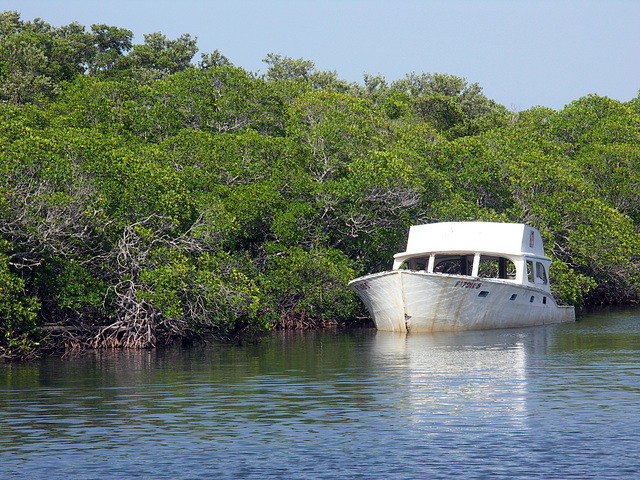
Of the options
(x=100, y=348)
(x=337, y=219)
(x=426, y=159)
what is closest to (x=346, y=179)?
(x=337, y=219)

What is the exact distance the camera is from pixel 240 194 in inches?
1310

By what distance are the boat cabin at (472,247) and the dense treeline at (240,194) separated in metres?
3.07

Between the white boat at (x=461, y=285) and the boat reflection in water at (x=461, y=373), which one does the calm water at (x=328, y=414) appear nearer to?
the boat reflection in water at (x=461, y=373)

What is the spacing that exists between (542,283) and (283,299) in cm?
1087

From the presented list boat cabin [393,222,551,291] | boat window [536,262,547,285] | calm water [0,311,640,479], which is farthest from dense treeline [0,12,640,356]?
boat window [536,262,547,285]

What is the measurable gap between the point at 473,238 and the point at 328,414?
18684 mm

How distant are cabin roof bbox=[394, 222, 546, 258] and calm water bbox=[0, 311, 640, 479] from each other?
24.1 ft

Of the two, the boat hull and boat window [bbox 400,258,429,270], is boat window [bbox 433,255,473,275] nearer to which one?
boat window [bbox 400,258,429,270]

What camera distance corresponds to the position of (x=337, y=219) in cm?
3741

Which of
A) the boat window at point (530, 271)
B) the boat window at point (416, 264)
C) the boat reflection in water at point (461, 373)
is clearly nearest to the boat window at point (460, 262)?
the boat window at point (416, 264)

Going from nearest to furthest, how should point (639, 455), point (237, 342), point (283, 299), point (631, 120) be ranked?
point (639, 455) → point (237, 342) → point (283, 299) → point (631, 120)

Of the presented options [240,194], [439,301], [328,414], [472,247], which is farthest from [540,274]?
[328,414]

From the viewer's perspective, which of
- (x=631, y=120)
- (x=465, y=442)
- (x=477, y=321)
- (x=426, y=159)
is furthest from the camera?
(x=631, y=120)

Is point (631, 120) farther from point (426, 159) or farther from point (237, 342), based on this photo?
point (237, 342)
